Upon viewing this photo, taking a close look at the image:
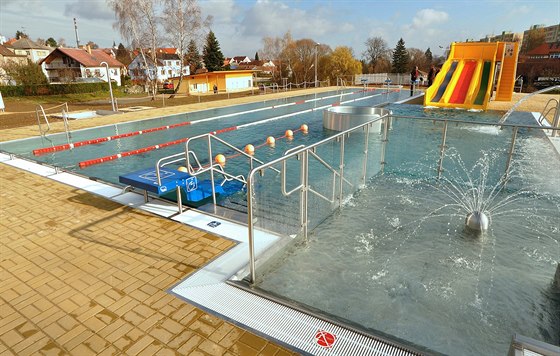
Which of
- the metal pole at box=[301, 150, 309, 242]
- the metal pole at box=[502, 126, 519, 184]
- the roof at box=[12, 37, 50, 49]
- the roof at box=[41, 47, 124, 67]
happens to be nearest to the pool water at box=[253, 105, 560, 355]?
the metal pole at box=[502, 126, 519, 184]

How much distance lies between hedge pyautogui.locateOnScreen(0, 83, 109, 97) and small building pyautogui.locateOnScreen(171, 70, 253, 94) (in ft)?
31.2

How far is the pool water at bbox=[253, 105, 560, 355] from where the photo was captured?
3027mm

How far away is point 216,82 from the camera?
3469 centimetres

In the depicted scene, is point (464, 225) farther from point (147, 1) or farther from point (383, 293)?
point (147, 1)

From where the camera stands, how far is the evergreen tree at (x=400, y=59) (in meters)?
57.9

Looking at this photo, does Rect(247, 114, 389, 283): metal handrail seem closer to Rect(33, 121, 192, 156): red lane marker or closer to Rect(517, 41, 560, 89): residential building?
Rect(33, 121, 192, 156): red lane marker

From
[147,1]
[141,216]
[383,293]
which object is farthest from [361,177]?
[147,1]

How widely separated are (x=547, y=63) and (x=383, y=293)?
192 ft

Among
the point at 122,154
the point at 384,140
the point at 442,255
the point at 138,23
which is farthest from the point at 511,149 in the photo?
the point at 138,23

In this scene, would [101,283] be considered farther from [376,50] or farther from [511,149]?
[376,50]

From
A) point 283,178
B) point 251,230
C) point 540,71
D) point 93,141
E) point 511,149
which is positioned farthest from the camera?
point 540,71

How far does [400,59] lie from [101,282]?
63.5 m

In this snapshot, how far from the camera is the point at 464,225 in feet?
16.4

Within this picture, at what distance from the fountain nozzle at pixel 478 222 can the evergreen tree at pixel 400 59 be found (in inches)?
2314
